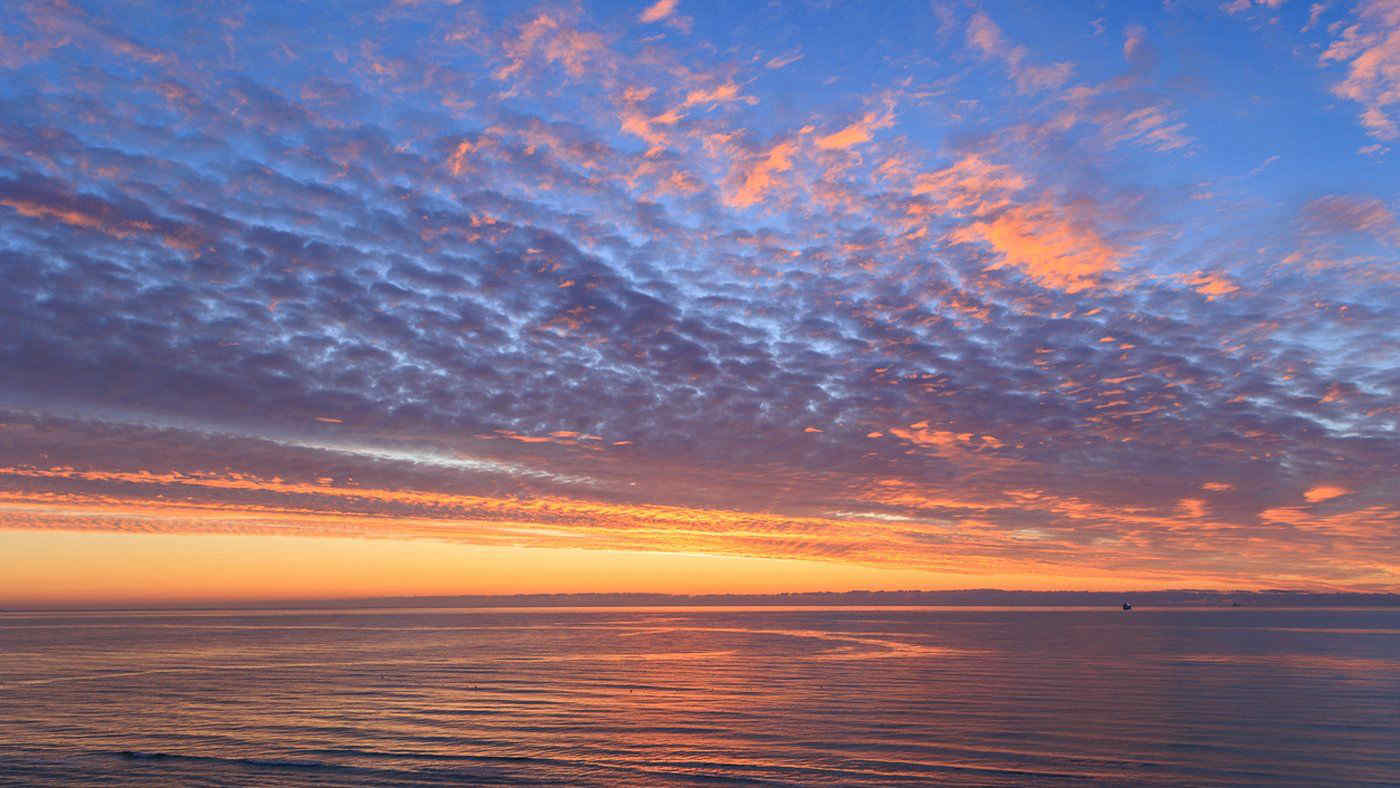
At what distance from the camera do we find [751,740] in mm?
38531

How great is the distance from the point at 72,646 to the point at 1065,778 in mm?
112532

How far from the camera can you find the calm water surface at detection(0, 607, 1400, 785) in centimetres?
3272

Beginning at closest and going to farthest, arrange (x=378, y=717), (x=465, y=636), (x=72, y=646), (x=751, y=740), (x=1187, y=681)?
(x=751, y=740) < (x=378, y=717) < (x=1187, y=681) < (x=72, y=646) < (x=465, y=636)

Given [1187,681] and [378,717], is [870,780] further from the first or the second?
[1187,681]

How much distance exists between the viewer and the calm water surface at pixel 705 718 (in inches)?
1288

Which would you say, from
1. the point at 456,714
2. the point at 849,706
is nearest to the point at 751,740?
the point at 849,706

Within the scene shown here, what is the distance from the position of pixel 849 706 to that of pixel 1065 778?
Result: 742 inches

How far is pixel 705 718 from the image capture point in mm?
45188

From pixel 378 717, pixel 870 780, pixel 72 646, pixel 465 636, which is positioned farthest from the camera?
pixel 465 636

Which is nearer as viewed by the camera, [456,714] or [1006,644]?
[456,714]

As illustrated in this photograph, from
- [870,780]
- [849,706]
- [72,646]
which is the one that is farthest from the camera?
[72,646]

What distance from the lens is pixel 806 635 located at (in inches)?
5064

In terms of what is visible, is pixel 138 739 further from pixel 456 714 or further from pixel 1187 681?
pixel 1187 681

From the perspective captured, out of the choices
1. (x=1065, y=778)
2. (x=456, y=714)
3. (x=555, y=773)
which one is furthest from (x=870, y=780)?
(x=456, y=714)
